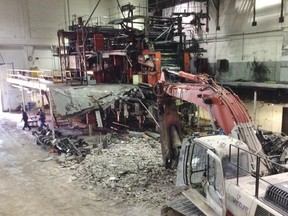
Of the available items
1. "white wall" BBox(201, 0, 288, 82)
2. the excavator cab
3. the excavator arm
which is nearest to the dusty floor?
the excavator cab

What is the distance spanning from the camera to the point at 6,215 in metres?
7.18

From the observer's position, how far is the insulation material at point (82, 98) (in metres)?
11.9

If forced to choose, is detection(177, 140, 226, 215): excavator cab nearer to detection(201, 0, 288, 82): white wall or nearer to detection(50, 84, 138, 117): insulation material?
detection(50, 84, 138, 117): insulation material

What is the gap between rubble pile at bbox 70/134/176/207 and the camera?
308 inches

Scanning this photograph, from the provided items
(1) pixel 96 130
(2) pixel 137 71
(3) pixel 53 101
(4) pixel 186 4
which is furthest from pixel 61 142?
(4) pixel 186 4

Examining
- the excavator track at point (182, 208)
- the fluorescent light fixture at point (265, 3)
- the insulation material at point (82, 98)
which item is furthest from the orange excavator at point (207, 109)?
the fluorescent light fixture at point (265, 3)

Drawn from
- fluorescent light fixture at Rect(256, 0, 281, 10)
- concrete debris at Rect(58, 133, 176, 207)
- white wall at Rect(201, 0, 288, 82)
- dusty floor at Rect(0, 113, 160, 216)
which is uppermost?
fluorescent light fixture at Rect(256, 0, 281, 10)

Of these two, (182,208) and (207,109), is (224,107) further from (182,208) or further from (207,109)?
(182,208)

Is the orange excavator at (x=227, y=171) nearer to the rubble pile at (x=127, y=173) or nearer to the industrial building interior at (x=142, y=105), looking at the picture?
the industrial building interior at (x=142, y=105)

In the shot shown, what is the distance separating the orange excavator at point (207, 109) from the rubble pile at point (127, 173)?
0.80 meters

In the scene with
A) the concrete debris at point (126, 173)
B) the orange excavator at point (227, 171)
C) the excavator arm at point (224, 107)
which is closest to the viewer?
the orange excavator at point (227, 171)

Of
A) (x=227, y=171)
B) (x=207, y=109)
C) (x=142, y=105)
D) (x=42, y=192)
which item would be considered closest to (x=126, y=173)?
(x=42, y=192)

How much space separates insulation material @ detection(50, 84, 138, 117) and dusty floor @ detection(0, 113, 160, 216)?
2.08 m

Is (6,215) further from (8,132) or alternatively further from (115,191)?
(8,132)
